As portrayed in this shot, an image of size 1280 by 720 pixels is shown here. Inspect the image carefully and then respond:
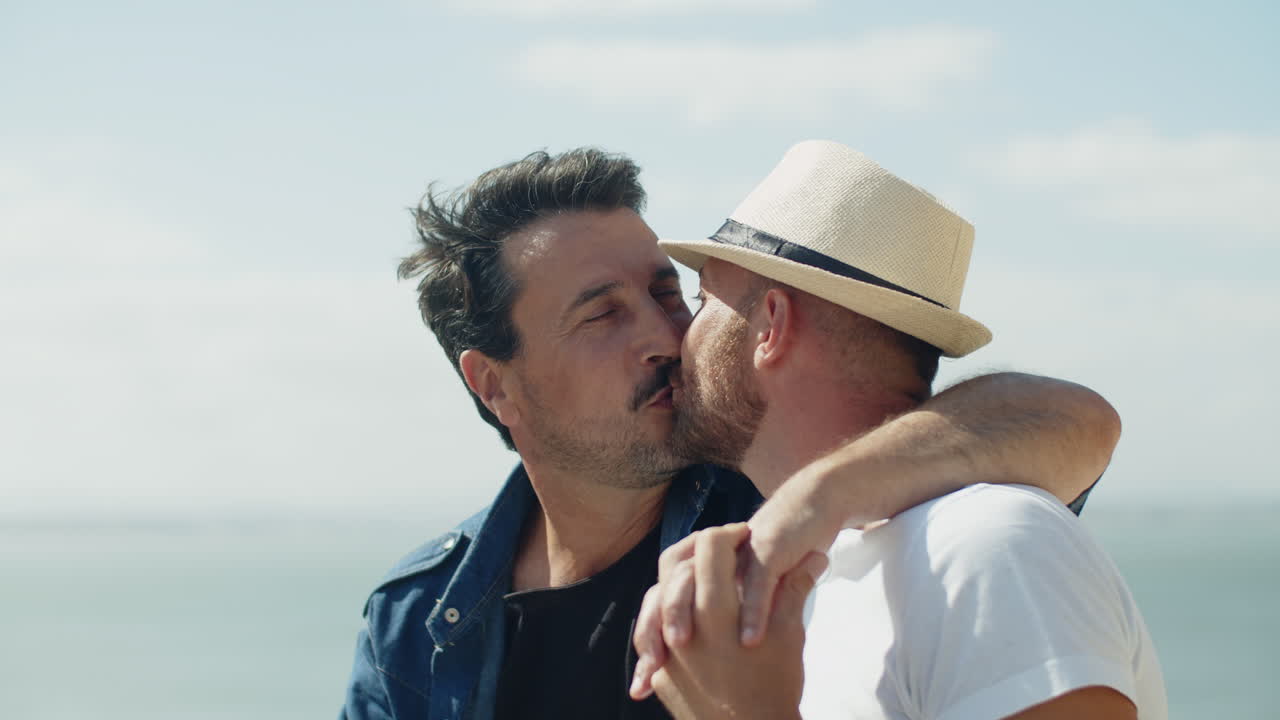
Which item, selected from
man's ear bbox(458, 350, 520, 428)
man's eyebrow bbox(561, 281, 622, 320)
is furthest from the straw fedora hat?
man's ear bbox(458, 350, 520, 428)

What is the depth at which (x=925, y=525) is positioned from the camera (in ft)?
6.65

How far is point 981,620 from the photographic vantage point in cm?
182

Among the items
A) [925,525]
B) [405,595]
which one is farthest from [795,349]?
[405,595]

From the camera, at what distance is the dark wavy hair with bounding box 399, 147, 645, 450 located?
403cm

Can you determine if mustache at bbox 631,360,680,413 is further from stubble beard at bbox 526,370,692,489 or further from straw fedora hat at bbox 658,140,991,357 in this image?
straw fedora hat at bbox 658,140,991,357

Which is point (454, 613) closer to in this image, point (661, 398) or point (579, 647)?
point (579, 647)

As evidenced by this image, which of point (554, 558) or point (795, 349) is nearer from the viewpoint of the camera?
point (795, 349)

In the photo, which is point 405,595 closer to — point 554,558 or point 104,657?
point 554,558

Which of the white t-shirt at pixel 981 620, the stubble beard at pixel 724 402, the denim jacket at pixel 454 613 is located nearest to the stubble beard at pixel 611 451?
the denim jacket at pixel 454 613

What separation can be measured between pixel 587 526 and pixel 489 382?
63 centimetres

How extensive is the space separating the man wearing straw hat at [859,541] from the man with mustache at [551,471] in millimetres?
836

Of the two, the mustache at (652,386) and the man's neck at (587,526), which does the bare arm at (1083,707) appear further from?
the man's neck at (587,526)

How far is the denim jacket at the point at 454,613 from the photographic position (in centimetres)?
368

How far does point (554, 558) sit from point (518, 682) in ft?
1.46
